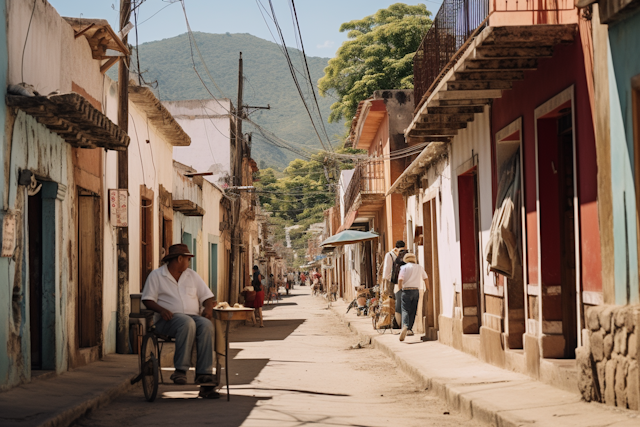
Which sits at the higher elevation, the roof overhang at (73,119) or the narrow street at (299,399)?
the roof overhang at (73,119)

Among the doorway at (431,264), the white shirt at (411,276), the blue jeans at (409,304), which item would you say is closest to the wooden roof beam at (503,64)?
the white shirt at (411,276)

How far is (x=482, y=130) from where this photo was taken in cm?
1222

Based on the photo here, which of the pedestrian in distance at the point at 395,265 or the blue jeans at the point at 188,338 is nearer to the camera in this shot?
the blue jeans at the point at 188,338

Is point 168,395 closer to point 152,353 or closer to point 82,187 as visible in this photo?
point 152,353

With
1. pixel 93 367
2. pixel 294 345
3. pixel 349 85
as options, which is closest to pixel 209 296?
pixel 93 367

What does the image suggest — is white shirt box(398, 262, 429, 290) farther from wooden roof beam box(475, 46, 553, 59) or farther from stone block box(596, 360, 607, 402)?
stone block box(596, 360, 607, 402)

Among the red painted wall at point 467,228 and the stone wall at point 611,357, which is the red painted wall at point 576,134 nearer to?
the stone wall at point 611,357

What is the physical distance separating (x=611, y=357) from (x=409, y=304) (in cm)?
877

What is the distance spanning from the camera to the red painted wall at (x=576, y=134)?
25.4 ft

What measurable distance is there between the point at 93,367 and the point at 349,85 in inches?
1378

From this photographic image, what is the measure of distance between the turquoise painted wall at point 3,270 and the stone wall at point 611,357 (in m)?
5.48

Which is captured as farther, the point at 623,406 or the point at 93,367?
the point at 93,367

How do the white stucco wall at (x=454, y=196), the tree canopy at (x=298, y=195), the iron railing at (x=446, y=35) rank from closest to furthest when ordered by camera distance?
the iron railing at (x=446, y=35) → the white stucco wall at (x=454, y=196) → the tree canopy at (x=298, y=195)

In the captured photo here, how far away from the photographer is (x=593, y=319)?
7.27m
